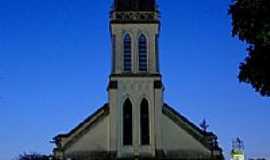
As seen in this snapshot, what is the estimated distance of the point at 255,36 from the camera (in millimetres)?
15398

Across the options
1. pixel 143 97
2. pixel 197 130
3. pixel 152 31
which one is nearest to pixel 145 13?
pixel 152 31

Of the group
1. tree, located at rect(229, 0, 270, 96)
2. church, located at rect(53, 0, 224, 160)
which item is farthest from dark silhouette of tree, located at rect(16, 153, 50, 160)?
tree, located at rect(229, 0, 270, 96)

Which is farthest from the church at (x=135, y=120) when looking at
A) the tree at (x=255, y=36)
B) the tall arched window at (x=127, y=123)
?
the tree at (x=255, y=36)

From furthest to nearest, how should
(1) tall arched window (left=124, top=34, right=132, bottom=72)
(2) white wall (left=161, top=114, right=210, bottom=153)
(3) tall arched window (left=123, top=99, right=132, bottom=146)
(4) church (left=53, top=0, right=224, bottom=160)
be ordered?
(1) tall arched window (left=124, top=34, right=132, bottom=72), (2) white wall (left=161, top=114, right=210, bottom=153), (3) tall arched window (left=123, top=99, right=132, bottom=146), (4) church (left=53, top=0, right=224, bottom=160)

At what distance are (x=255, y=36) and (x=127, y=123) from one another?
3153cm

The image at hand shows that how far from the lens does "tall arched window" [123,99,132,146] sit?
46.2 m

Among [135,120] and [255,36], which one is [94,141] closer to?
[135,120]

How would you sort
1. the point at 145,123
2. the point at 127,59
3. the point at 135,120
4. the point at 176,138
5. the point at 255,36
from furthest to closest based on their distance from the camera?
the point at 127,59 → the point at 176,138 → the point at 145,123 → the point at 135,120 → the point at 255,36

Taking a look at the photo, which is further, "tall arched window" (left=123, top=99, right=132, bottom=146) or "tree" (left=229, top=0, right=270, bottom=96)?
"tall arched window" (left=123, top=99, right=132, bottom=146)

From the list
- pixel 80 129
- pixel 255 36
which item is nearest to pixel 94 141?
pixel 80 129

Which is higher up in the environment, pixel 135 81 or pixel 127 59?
pixel 127 59

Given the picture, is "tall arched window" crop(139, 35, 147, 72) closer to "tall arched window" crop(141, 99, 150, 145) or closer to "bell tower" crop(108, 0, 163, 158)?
"bell tower" crop(108, 0, 163, 158)

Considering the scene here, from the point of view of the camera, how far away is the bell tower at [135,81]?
46094 mm

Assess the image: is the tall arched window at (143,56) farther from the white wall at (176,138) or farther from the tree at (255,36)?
the tree at (255,36)
